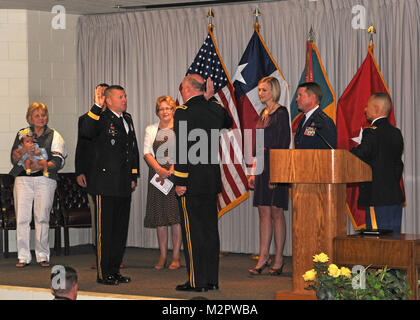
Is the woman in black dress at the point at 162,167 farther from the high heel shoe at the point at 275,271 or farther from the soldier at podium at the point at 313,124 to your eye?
the soldier at podium at the point at 313,124

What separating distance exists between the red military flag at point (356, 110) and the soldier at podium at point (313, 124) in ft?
4.93

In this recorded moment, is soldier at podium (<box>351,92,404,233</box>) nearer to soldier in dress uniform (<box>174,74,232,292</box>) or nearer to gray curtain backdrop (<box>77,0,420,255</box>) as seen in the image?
soldier in dress uniform (<box>174,74,232,292</box>)

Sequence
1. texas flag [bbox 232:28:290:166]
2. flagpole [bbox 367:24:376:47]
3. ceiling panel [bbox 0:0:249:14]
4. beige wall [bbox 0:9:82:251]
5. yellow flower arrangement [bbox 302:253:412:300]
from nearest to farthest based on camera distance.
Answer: yellow flower arrangement [bbox 302:253:412:300] < flagpole [bbox 367:24:376:47] < texas flag [bbox 232:28:290:166] < ceiling panel [bbox 0:0:249:14] < beige wall [bbox 0:9:82:251]

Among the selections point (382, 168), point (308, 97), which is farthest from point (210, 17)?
point (382, 168)

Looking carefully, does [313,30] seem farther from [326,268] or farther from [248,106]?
[326,268]

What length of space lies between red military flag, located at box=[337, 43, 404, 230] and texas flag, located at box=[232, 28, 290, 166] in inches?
35.1

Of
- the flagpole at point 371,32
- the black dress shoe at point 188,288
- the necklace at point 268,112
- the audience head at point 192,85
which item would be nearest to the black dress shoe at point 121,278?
the black dress shoe at point 188,288

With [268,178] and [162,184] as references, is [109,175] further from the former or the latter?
[268,178]

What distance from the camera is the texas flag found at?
779 centimetres

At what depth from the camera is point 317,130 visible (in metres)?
5.71

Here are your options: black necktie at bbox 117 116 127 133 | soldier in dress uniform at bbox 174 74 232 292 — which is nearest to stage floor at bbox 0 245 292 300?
soldier in dress uniform at bbox 174 74 232 292

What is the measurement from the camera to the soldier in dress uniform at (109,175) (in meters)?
6.04
